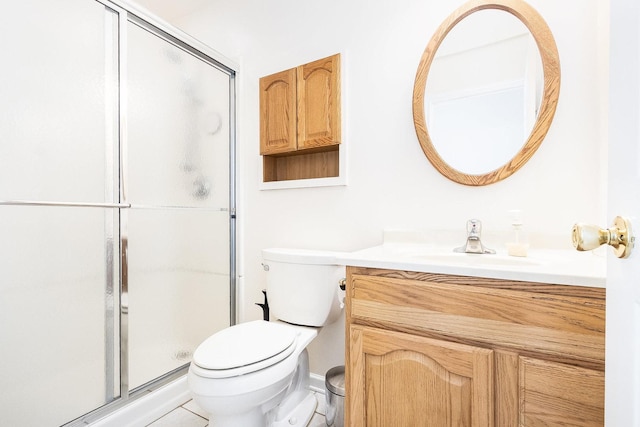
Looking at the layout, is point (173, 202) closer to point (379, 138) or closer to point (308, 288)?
point (308, 288)

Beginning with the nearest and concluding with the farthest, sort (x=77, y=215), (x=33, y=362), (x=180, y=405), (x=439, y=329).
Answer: (x=439, y=329) → (x=33, y=362) → (x=77, y=215) → (x=180, y=405)

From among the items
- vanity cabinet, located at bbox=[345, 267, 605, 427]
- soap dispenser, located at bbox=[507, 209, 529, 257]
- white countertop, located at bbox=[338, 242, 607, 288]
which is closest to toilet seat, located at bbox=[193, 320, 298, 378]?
vanity cabinet, located at bbox=[345, 267, 605, 427]

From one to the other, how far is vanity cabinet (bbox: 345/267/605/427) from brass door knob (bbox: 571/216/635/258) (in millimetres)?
365

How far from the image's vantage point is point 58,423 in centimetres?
118

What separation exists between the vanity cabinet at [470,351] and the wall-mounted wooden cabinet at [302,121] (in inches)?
32.7

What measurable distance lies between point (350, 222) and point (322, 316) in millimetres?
485

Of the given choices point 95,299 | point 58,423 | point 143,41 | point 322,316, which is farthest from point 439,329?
point 143,41

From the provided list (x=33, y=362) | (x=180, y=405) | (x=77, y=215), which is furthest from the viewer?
(x=180, y=405)

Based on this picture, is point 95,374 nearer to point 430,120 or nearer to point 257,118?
point 257,118

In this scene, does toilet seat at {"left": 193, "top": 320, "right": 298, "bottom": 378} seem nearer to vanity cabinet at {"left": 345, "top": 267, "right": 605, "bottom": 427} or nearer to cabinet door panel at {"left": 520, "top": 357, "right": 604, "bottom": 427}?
vanity cabinet at {"left": 345, "top": 267, "right": 605, "bottom": 427}

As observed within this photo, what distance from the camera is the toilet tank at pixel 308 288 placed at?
1391 mm

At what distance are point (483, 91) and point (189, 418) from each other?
1996 millimetres

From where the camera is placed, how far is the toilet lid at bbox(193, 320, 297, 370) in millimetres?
1061

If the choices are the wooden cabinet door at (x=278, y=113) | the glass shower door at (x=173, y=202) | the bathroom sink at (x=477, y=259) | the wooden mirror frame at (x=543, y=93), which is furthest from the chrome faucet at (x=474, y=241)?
the glass shower door at (x=173, y=202)
